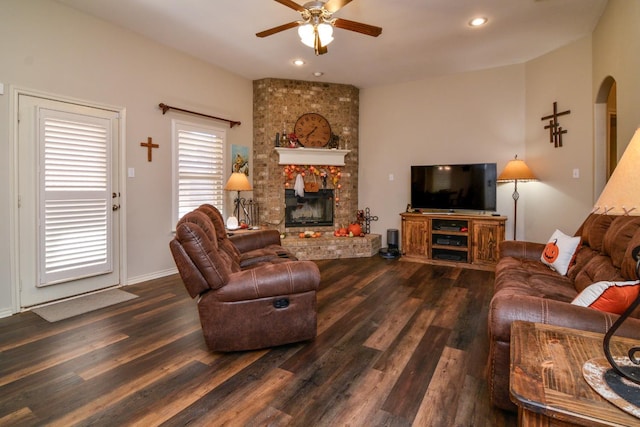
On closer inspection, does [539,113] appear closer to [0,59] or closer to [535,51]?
[535,51]

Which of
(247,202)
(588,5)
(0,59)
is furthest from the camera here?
(247,202)

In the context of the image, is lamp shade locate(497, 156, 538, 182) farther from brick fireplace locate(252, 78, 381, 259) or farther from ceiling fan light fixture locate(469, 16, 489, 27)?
brick fireplace locate(252, 78, 381, 259)

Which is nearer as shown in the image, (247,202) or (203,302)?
(203,302)

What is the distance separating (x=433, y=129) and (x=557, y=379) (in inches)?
197

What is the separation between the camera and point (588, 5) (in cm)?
324

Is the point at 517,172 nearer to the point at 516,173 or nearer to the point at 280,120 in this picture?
the point at 516,173

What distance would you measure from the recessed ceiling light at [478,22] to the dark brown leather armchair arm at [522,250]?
2.42 meters

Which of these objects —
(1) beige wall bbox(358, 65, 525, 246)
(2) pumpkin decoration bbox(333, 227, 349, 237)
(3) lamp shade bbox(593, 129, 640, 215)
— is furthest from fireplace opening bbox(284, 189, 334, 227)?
(3) lamp shade bbox(593, 129, 640, 215)

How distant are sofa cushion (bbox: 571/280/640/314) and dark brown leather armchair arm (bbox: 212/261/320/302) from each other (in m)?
1.53

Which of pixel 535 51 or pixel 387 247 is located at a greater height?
pixel 535 51

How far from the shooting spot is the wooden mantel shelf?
5403mm

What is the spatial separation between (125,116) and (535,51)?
5.26 m

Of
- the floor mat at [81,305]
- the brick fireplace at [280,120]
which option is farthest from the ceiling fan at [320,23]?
the floor mat at [81,305]

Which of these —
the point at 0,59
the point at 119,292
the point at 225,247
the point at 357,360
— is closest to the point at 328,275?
the point at 225,247
